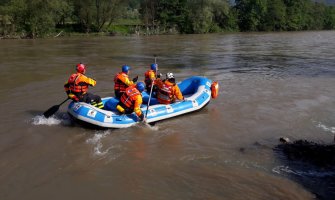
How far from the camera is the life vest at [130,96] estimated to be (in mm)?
7567

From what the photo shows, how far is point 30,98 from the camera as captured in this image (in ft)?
34.6

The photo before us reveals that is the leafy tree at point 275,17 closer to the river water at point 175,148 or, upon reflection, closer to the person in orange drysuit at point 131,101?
the river water at point 175,148

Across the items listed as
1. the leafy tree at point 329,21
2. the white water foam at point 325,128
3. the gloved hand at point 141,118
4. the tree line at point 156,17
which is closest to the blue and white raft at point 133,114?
the gloved hand at point 141,118

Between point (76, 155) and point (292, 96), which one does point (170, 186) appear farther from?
point (292, 96)

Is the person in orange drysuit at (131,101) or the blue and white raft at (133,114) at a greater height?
the person in orange drysuit at (131,101)

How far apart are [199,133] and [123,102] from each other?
1.61 metres

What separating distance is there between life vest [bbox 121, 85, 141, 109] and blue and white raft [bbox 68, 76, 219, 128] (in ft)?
0.75

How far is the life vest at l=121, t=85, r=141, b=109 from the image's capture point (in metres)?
7.57

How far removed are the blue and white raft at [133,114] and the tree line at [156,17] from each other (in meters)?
30.0

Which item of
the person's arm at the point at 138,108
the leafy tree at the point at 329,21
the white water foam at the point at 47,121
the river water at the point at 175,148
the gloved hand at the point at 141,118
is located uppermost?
the leafy tree at the point at 329,21

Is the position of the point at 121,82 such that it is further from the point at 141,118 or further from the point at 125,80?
the point at 141,118

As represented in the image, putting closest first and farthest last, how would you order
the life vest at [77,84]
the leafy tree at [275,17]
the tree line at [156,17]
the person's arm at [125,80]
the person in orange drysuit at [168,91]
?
the life vest at [77,84], the person's arm at [125,80], the person in orange drysuit at [168,91], the tree line at [156,17], the leafy tree at [275,17]

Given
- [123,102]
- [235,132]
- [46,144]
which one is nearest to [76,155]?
[46,144]

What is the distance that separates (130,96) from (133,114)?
41 cm
